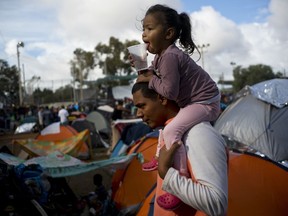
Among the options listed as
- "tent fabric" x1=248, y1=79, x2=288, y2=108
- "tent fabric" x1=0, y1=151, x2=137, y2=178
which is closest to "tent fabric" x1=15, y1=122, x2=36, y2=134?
"tent fabric" x1=248, y1=79, x2=288, y2=108

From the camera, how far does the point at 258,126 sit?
7305 millimetres

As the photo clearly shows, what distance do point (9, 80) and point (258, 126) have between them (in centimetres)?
3691

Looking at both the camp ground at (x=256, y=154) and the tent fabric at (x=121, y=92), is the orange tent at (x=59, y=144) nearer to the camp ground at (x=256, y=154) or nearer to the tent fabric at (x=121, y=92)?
the camp ground at (x=256, y=154)

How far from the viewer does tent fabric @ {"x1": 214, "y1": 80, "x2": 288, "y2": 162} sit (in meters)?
6.73

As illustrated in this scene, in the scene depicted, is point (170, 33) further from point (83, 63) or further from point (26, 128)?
point (83, 63)

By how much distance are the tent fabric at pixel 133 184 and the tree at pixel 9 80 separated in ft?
108

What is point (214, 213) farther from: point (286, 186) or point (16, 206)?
point (16, 206)

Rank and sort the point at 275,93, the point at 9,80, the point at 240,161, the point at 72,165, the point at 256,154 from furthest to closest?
the point at 9,80, the point at 275,93, the point at 72,165, the point at 256,154, the point at 240,161

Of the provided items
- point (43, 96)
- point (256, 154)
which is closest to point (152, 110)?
point (256, 154)

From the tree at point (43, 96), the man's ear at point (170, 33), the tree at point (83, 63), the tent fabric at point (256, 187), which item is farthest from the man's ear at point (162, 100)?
the tree at point (83, 63)

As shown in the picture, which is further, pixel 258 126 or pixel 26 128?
pixel 26 128

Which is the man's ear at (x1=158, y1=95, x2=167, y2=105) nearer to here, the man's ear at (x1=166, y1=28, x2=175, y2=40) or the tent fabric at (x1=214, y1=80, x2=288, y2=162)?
the man's ear at (x1=166, y1=28, x2=175, y2=40)

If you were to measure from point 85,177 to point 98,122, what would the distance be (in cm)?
805

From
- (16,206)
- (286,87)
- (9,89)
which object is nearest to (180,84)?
(16,206)
